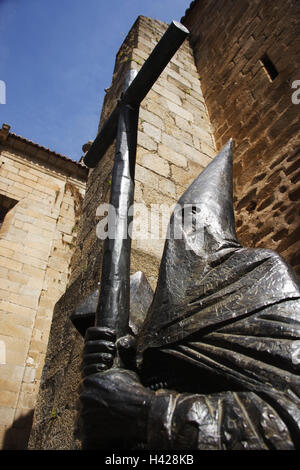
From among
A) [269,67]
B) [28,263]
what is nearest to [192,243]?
[269,67]

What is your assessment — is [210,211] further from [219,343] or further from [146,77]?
[146,77]

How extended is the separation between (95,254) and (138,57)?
8.11 ft

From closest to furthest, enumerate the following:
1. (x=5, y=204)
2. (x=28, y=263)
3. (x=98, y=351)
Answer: (x=98, y=351), (x=28, y=263), (x=5, y=204)

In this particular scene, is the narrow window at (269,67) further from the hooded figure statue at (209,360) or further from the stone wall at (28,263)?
the stone wall at (28,263)

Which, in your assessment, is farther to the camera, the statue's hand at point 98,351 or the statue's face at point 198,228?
the statue's face at point 198,228

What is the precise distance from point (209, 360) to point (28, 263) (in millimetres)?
6495

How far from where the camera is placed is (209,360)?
854mm

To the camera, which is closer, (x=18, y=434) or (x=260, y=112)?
(x=260, y=112)

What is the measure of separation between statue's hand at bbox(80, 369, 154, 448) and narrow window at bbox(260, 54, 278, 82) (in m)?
3.50

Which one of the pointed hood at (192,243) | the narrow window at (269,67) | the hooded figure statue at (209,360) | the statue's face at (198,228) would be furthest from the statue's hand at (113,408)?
the narrow window at (269,67)

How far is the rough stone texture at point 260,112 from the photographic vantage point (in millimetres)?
2711

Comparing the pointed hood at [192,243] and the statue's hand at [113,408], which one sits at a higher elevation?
the pointed hood at [192,243]

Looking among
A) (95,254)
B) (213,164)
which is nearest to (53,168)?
(95,254)
